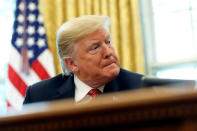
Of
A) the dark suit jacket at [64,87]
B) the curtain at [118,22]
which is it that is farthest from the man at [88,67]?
the curtain at [118,22]

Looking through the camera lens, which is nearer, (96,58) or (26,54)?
(96,58)

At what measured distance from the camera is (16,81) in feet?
12.8

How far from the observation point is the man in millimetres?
2424

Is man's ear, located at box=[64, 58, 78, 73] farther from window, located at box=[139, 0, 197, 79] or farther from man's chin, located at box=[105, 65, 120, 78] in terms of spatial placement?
window, located at box=[139, 0, 197, 79]

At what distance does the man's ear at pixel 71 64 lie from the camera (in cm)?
260

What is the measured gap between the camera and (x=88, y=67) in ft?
8.17

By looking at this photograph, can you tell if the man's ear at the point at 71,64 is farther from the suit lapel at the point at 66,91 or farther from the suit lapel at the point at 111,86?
the suit lapel at the point at 111,86

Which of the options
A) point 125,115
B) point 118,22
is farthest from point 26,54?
point 125,115

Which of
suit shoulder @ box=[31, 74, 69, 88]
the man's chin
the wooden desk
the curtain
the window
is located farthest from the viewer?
the window

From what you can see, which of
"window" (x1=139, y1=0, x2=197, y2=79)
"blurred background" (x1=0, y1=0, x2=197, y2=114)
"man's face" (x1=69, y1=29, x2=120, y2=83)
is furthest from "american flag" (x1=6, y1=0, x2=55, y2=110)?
→ "man's face" (x1=69, y1=29, x2=120, y2=83)

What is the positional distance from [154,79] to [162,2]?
10.7 ft

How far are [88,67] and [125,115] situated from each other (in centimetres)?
170

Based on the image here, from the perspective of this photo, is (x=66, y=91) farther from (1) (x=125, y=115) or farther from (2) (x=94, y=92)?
(1) (x=125, y=115)

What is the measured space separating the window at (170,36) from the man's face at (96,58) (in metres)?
1.58
